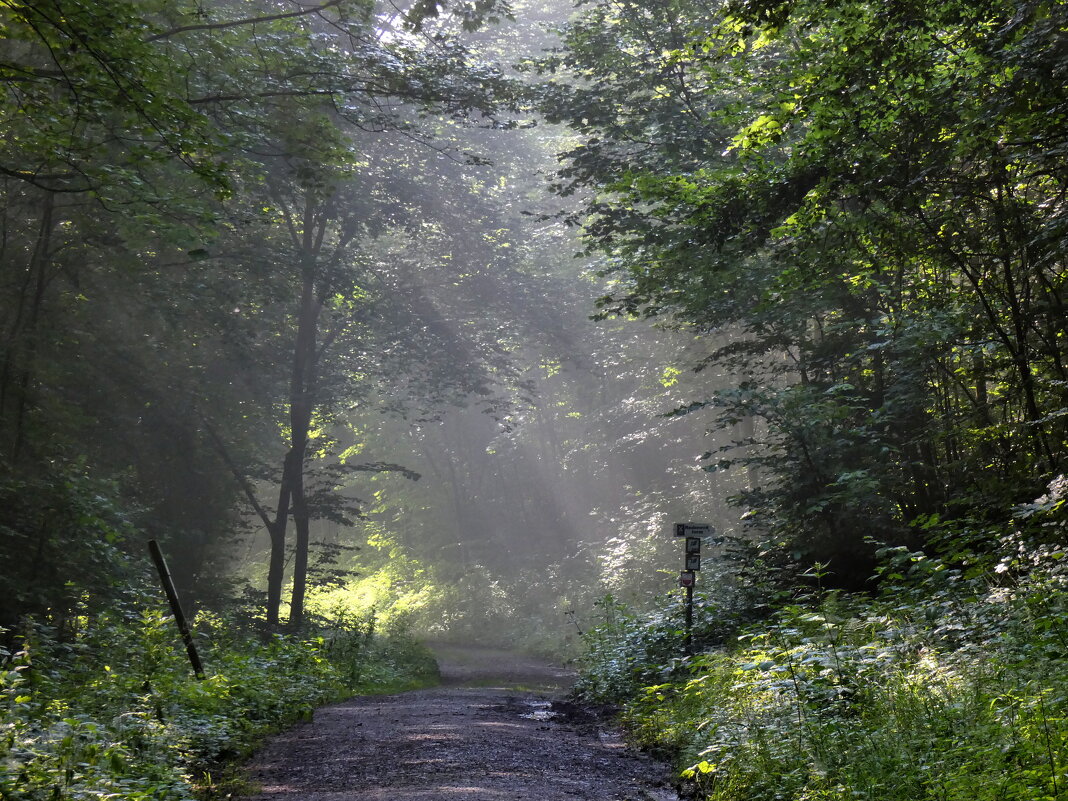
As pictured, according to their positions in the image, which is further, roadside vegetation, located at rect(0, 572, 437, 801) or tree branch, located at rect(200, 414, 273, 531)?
tree branch, located at rect(200, 414, 273, 531)

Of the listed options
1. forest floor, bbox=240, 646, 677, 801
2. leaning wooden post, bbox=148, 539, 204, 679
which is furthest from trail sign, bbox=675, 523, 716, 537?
leaning wooden post, bbox=148, 539, 204, 679

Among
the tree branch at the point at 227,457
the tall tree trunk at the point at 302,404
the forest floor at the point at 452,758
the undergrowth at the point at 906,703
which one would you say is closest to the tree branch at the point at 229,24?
the forest floor at the point at 452,758

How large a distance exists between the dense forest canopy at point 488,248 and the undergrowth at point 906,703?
993 millimetres

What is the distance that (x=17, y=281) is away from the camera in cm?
1542

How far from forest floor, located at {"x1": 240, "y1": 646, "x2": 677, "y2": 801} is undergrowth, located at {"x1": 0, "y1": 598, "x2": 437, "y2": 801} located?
1.48 ft

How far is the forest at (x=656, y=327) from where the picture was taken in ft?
22.2

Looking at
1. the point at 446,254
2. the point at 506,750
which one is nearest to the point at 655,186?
the point at 506,750

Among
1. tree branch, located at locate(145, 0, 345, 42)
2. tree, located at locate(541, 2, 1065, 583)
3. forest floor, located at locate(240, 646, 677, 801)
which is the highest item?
tree branch, located at locate(145, 0, 345, 42)

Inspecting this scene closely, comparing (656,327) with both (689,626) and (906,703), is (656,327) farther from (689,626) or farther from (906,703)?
(906,703)

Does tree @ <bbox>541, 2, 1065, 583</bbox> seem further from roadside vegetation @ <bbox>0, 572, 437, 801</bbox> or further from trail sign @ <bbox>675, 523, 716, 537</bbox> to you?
roadside vegetation @ <bbox>0, 572, 437, 801</bbox>

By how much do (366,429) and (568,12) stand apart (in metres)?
22.9

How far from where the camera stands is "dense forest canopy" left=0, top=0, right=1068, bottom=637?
358 inches

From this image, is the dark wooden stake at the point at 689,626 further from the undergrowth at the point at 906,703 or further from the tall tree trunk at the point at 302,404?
the tall tree trunk at the point at 302,404

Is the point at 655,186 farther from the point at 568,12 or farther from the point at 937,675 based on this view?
the point at 568,12
